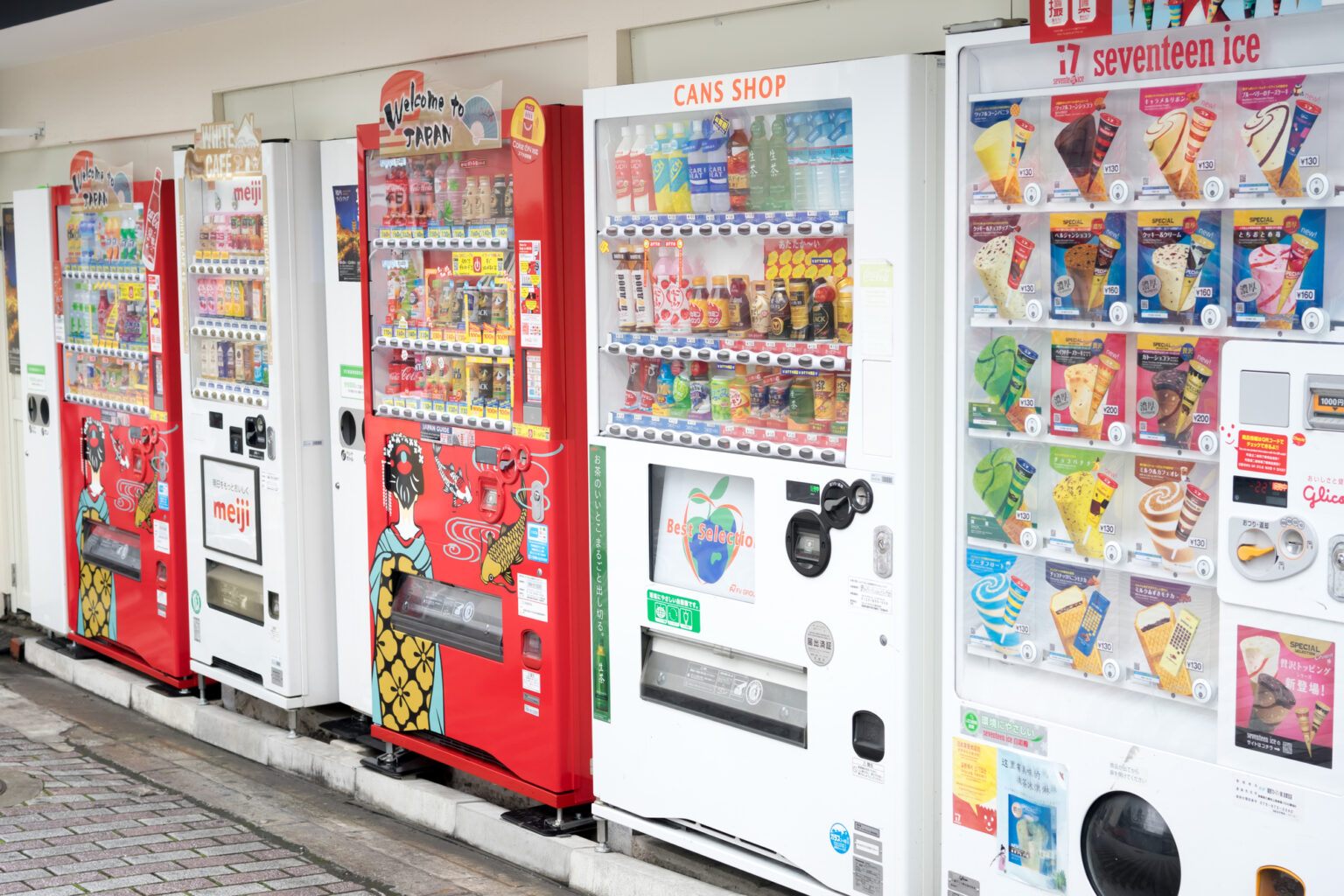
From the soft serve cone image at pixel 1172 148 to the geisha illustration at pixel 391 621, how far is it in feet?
9.73

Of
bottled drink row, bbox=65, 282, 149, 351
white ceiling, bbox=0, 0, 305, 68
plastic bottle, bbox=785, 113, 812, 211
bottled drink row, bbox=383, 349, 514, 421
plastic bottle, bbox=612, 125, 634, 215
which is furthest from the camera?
bottled drink row, bbox=65, 282, 149, 351

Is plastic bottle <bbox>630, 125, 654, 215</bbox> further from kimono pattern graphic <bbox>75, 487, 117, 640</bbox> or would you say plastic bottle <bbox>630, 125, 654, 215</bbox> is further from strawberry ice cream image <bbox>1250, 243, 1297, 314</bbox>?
kimono pattern graphic <bbox>75, 487, 117, 640</bbox>

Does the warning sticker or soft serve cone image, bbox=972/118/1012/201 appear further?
soft serve cone image, bbox=972/118/1012/201

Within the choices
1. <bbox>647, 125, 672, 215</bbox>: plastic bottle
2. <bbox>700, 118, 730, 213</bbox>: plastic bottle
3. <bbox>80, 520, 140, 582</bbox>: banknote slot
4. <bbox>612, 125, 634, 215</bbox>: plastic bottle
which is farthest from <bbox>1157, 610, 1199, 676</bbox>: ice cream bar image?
<bbox>80, 520, 140, 582</bbox>: banknote slot

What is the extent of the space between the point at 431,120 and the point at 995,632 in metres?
2.72

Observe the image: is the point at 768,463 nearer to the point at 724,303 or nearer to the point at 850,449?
the point at 850,449

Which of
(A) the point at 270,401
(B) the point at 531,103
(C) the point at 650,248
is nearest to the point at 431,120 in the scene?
(B) the point at 531,103

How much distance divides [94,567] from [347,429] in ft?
7.87

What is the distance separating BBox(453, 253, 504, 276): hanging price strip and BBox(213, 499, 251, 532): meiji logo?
182 centimetres

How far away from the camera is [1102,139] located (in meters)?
3.17

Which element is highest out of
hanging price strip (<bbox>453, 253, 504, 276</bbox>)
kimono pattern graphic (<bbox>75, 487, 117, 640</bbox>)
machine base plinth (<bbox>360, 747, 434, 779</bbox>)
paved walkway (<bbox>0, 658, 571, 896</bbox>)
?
Answer: hanging price strip (<bbox>453, 253, 504, 276</bbox>)

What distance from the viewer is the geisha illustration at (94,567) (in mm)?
7102

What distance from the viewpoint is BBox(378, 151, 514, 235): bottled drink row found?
15.6ft

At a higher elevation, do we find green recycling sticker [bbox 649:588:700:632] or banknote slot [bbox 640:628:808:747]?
green recycling sticker [bbox 649:588:700:632]
